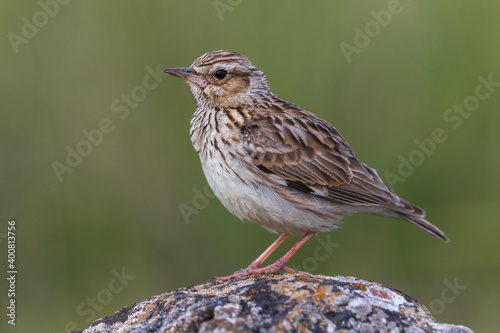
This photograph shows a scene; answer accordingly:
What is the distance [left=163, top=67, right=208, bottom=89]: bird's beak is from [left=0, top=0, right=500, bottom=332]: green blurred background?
1.95 metres

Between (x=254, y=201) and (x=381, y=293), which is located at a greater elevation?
(x=254, y=201)

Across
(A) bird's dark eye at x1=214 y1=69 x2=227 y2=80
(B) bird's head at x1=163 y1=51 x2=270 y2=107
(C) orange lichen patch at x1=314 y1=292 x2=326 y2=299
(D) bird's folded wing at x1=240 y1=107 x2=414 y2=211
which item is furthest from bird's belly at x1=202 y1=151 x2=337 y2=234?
(C) orange lichen patch at x1=314 y1=292 x2=326 y2=299

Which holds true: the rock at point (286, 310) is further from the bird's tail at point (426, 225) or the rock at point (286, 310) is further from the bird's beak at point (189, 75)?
the bird's beak at point (189, 75)

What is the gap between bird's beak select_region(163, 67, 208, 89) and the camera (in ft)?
21.6

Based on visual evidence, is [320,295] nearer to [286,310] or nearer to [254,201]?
[286,310]

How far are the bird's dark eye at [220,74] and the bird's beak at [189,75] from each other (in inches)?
4.6

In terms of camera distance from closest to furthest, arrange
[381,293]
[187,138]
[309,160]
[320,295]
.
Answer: [320,295]
[381,293]
[309,160]
[187,138]

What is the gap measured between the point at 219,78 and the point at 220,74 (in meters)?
0.04

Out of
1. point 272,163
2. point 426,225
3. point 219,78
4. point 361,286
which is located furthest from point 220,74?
point 361,286

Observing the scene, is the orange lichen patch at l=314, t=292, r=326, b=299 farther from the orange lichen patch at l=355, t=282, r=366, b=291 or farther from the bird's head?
the bird's head

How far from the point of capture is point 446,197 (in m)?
8.40

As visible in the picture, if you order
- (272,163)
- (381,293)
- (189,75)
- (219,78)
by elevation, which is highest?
(189,75)

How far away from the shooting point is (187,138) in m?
8.55

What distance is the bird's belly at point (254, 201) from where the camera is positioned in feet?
19.8
